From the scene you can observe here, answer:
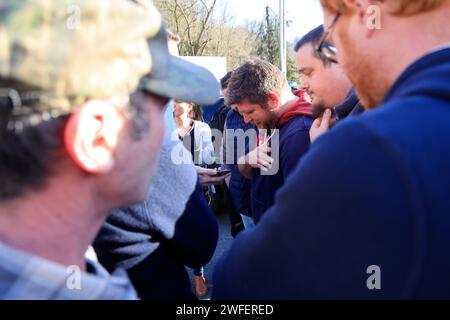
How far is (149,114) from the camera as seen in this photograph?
940 millimetres

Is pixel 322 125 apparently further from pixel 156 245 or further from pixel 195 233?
pixel 156 245

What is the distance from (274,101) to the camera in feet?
9.81

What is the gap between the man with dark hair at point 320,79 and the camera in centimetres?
248

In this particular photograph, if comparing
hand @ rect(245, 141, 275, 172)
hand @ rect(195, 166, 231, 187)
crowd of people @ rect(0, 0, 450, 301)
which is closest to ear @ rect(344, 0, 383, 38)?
crowd of people @ rect(0, 0, 450, 301)

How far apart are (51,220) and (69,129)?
8.1 inches

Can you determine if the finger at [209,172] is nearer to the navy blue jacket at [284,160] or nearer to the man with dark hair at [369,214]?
the navy blue jacket at [284,160]

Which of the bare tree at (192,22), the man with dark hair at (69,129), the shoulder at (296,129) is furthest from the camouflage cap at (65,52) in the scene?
the bare tree at (192,22)

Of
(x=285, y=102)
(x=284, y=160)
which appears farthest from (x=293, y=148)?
(x=285, y=102)

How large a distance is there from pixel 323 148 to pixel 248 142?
2.89 meters

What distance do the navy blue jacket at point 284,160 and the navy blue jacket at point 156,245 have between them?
0.85 m

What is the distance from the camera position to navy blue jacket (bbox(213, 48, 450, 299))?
723mm

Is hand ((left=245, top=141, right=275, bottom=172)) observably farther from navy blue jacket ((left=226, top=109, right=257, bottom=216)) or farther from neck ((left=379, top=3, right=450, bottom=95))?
neck ((left=379, top=3, right=450, bottom=95))
